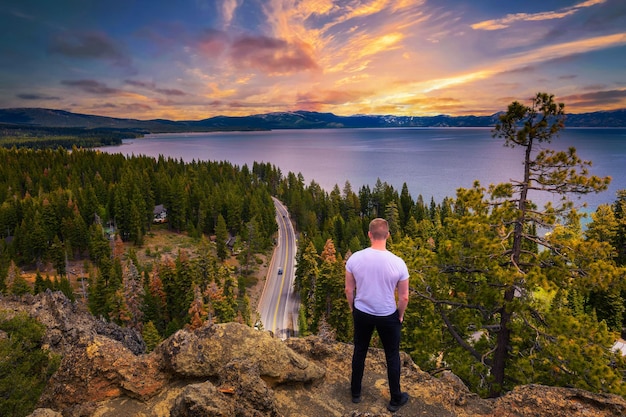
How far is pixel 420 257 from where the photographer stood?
1403 cm

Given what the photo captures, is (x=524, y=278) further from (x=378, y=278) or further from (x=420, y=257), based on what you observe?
(x=378, y=278)

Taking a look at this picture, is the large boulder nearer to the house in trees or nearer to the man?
the man

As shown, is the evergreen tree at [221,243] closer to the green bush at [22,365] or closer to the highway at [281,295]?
the highway at [281,295]

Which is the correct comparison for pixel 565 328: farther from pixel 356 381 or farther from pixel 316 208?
pixel 316 208

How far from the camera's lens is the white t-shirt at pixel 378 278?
641 centimetres

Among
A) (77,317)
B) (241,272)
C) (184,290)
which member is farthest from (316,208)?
(77,317)

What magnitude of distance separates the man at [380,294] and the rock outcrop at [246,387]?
1.01 m

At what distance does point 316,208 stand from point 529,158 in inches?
3240

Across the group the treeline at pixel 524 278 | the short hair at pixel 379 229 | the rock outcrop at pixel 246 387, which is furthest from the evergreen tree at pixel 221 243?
the short hair at pixel 379 229

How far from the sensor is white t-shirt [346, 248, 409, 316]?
641 centimetres

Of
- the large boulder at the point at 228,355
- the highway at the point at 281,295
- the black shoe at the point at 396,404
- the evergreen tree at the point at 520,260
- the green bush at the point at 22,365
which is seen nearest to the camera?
the black shoe at the point at 396,404

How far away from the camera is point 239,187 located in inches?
3999

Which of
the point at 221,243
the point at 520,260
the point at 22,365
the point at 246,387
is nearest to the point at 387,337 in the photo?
the point at 246,387

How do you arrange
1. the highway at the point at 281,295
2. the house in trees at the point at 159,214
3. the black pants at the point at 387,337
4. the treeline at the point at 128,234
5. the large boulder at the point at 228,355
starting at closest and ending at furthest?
the black pants at the point at 387,337 < the large boulder at the point at 228,355 < the treeline at the point at 128,234 < the highway at the point at 281,295 < the house in trees at the point at 159,214
